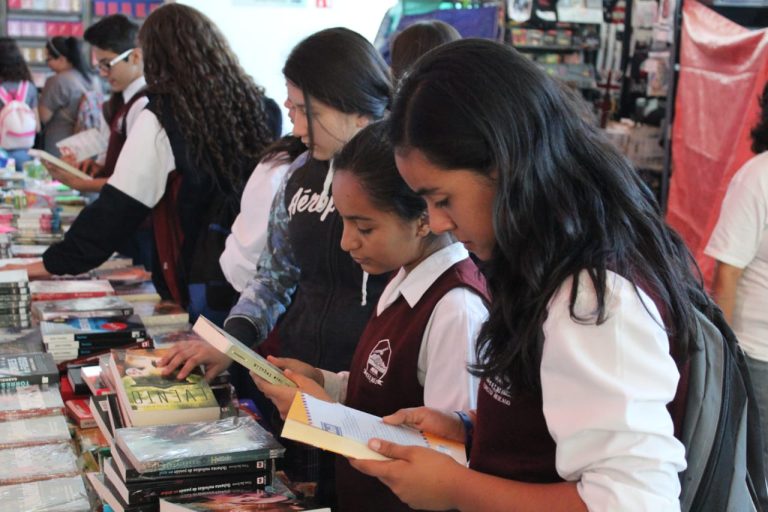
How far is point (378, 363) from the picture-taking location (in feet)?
5.46

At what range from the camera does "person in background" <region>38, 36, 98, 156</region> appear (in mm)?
7793

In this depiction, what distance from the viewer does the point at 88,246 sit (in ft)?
9.62

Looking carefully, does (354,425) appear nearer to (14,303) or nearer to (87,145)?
(14,303)

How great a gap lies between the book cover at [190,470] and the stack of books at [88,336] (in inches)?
37.0

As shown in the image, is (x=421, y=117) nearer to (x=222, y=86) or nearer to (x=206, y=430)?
(x=206, y=430)

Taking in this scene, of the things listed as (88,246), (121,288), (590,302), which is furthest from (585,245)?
(121,288)

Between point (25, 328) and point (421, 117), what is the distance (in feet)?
6.04

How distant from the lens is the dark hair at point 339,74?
207cm

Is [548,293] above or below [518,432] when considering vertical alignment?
above

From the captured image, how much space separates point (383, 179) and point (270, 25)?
3703 millimetres

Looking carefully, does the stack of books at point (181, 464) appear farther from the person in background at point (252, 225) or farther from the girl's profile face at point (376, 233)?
the person in background at point (252, 225)

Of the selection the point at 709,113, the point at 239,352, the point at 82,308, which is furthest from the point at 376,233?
the point at 709,113

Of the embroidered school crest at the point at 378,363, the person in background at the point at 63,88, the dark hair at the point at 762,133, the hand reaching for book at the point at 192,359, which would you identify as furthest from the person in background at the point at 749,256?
the person in background at the point at 63,88

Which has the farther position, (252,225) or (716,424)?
(252,225)
